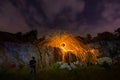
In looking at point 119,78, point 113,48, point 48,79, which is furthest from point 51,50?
point 119,78

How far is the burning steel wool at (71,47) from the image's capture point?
96.7ft

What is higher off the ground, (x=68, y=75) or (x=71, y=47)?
(x=71, y=47)

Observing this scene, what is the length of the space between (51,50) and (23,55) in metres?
4.42

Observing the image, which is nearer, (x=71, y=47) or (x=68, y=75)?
(x=68, y=75)

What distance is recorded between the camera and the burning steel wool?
96.7 feet

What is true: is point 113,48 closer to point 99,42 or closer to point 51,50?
point 99,42

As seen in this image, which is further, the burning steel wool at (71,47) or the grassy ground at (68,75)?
the burning steel wool at (71,47)

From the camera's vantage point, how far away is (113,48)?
34.5m

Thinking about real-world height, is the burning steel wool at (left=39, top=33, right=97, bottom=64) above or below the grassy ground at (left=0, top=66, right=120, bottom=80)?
above

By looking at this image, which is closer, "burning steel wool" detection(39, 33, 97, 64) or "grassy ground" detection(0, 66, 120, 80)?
"grassy ground" detection(0, 66, 120, 80)

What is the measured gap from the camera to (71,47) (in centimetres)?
3139

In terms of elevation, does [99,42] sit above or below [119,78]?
above

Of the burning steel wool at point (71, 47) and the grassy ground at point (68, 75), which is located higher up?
the burning steel wool at point (71, 47)

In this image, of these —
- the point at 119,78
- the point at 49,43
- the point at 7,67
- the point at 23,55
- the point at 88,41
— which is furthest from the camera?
the point at 88,41
